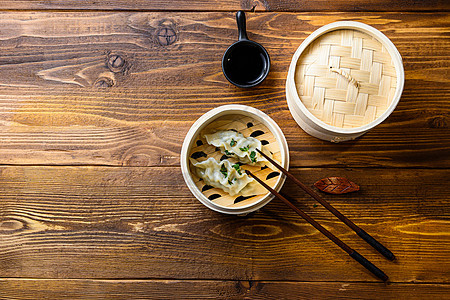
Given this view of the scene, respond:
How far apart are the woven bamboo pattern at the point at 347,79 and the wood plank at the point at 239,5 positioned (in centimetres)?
24

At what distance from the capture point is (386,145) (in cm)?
123

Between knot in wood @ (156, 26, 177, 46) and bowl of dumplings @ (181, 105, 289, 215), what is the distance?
32 centimetres

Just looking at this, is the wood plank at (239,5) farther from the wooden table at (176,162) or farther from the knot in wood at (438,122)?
the knot in wood at (438,122)

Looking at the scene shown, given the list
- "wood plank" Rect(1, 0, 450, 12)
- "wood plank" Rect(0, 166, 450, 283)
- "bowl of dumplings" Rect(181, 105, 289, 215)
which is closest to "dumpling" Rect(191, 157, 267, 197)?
"bowl of dumplings" Rect(181, 105, 289, 215)

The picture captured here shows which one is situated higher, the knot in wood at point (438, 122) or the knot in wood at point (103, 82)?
the knot in wood at point (103, 82)

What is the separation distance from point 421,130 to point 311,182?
434mm

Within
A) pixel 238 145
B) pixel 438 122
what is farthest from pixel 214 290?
pixel 438 122

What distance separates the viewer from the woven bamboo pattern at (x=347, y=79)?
1047 mm

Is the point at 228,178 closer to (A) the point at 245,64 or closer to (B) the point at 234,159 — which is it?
(B) the point at 234,159

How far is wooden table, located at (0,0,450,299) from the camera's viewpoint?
1.21 m

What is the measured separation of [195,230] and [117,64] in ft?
2.15

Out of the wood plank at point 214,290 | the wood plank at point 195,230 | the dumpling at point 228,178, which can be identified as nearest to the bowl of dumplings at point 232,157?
the dumpling at point 228,178

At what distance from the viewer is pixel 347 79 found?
1040 mm

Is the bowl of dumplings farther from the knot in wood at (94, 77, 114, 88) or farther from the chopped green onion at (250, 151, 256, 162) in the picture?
the knot in wood at (94, 77, 114, 88)
